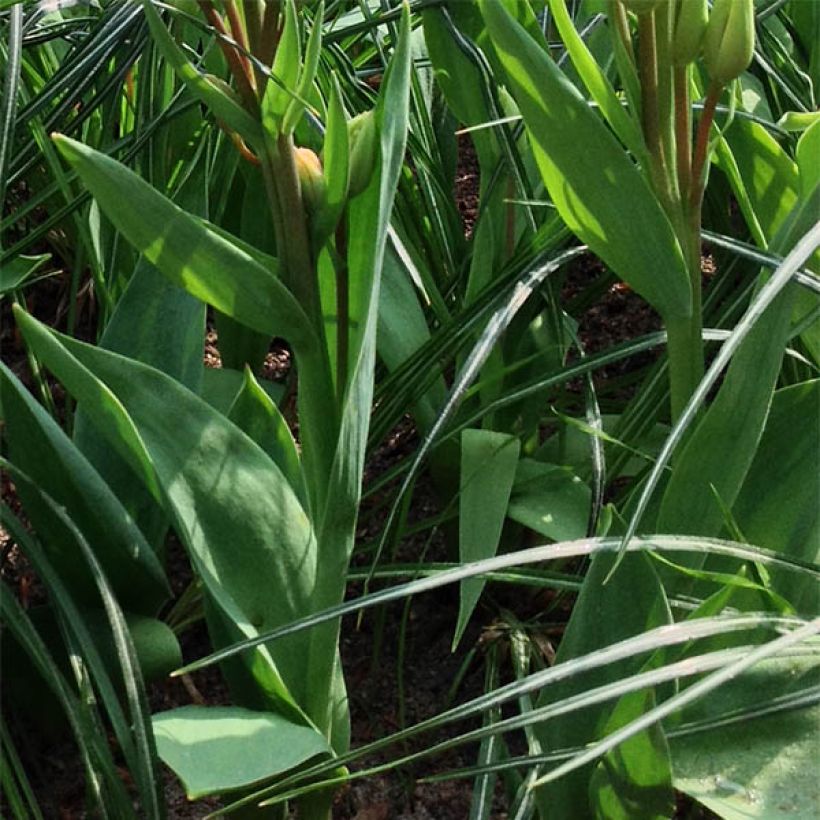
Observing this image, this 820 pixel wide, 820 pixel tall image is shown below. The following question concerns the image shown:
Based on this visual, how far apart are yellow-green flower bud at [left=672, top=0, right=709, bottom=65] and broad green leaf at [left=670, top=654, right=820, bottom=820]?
34 centimetres

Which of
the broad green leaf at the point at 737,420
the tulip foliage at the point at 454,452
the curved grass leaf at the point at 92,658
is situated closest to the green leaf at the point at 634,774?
the tulip foliage at the point at 454,452

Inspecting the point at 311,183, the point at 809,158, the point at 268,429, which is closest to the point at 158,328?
the point at 268,429

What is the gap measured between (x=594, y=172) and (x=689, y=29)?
0.09 metres

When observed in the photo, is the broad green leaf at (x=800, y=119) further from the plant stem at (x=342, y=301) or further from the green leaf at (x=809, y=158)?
the plant stem at (x=342, y=301)

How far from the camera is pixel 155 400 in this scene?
2.57ft

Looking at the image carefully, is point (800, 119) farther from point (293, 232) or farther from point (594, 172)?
point (293, 232)

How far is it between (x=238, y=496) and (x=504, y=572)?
7.0 inches

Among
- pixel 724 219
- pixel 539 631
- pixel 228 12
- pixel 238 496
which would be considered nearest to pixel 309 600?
pixel 238 496

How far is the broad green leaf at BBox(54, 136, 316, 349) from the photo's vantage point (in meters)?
0.69

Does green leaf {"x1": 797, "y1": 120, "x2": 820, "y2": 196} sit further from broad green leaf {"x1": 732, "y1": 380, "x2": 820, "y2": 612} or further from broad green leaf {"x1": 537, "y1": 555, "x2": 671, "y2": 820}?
broad green leaf {"x1": 537, "y1": 555, "x2": 671, "y2": 820}

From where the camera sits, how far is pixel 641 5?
0.65 metres

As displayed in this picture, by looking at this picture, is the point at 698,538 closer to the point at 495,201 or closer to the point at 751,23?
the point at 751,23

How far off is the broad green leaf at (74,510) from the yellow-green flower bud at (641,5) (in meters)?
0.43

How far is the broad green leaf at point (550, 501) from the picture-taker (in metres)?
0.90
